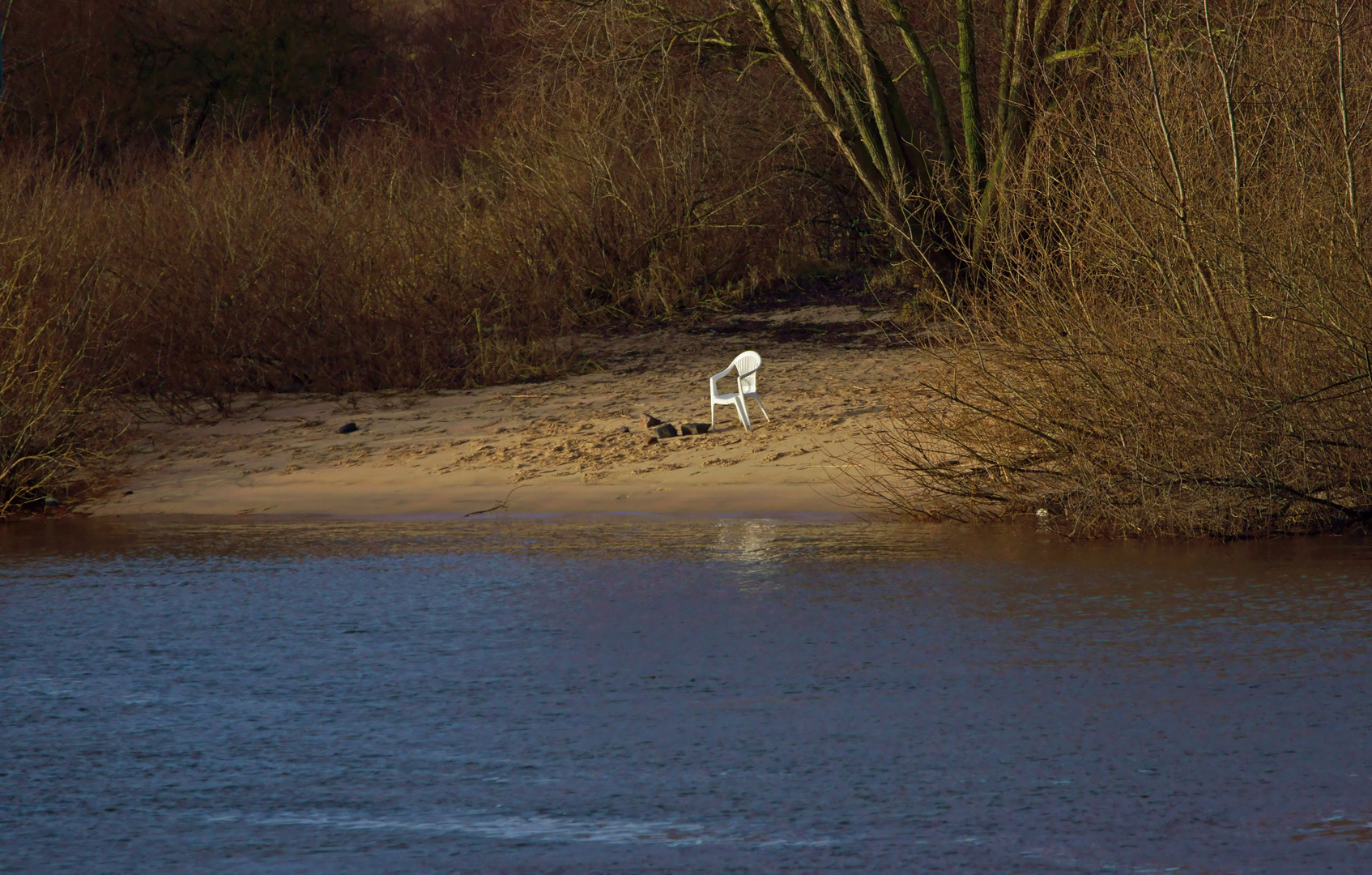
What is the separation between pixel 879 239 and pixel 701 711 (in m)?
16.5

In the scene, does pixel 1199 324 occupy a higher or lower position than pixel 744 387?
higher

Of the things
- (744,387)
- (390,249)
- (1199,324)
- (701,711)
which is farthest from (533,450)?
(701,711)

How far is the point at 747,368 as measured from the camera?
12586 mm

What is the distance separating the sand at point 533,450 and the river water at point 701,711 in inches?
79.1

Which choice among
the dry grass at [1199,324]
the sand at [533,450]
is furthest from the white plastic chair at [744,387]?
the dry grass at [1199,324]

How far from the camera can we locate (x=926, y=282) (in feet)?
56.5

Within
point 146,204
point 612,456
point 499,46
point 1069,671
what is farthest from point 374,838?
point 499,46

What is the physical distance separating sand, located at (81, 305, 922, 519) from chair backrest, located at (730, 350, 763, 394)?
12.8 inches

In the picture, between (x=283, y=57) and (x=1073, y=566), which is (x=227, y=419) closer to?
(x=1073, y=566)

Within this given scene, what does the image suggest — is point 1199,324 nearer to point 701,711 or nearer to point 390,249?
point 701,711

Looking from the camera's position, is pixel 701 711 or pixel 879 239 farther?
pixel 879 239

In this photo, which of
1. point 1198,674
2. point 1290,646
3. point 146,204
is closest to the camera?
point 1198,674

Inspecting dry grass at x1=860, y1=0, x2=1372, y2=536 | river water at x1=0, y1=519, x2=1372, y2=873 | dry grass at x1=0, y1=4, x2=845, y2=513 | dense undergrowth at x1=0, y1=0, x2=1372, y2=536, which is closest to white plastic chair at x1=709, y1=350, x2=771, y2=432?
dense undergrowth at x1=0, y1=0, x2=1372, y2=536

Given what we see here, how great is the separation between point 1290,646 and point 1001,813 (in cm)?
236
